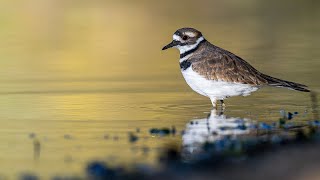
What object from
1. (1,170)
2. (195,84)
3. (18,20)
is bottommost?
(1,170)

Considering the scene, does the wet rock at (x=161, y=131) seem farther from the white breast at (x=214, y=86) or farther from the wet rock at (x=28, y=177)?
the wet rock at (x=28, y=177)

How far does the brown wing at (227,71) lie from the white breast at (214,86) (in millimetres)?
65

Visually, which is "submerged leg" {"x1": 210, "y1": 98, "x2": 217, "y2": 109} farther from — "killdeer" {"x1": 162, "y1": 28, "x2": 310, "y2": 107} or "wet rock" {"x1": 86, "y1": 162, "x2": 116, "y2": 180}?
"wet rock" {"x1": 86, "y1": 162, "x2": 116, "y2": 180}

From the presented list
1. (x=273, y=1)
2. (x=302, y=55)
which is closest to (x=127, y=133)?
(x=302, y=55)

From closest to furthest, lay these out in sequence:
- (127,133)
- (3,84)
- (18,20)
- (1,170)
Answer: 1. (1,170)
2. (127,133)
3. (3,84)
4. (18,20)

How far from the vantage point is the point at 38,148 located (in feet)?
34.2

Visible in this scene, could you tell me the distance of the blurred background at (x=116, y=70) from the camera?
11.0 meters

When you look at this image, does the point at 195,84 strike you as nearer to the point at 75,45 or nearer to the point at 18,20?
the point at 75,45

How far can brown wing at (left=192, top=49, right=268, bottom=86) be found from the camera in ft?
44.0

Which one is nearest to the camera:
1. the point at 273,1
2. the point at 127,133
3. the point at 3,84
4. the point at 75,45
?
the point at 127,133

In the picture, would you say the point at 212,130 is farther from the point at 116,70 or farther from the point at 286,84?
the point at 116,70

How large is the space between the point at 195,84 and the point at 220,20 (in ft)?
66.5

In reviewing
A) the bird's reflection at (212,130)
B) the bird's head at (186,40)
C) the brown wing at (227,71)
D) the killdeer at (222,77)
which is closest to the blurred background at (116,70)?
the bird's reflection at (212,130)

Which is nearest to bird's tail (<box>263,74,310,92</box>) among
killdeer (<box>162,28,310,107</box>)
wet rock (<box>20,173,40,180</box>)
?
killdeer (<box>162,28,310,107</box>)
